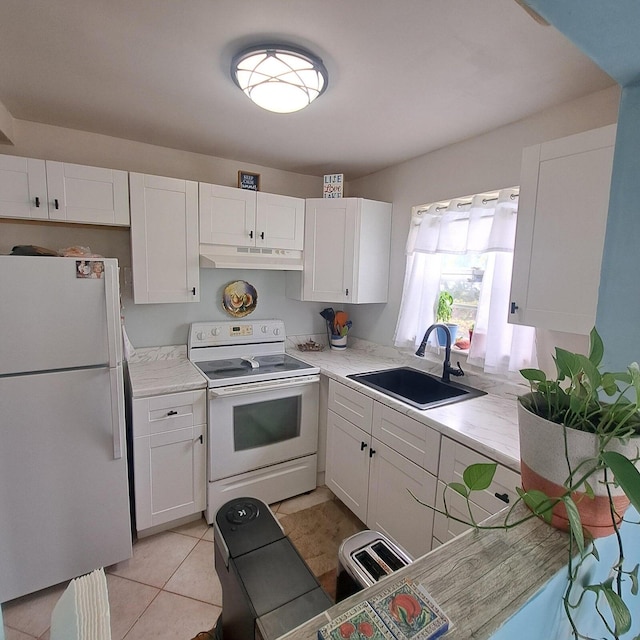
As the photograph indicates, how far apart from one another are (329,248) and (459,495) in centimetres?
179

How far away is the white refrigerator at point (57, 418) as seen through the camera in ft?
4.91

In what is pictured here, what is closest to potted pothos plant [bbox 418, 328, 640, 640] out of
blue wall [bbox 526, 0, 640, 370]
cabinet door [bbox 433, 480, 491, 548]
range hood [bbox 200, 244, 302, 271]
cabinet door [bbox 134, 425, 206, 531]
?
blue wall [bbox 526, 0, 640, 370]

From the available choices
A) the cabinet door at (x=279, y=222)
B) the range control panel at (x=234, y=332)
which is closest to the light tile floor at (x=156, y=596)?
the range control panel at (x=234, y=332)

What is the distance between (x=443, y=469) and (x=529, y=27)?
Result: 1.70 meters

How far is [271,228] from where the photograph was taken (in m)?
2.51

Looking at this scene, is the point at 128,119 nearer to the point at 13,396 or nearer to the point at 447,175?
the point at 13,396

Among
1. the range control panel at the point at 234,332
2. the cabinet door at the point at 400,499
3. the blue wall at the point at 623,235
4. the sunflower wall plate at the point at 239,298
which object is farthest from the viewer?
the sunflower wall plate at the point at 239,298

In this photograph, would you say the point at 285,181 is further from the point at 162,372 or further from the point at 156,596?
the point at 156,596

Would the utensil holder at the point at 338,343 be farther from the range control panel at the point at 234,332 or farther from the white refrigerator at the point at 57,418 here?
the white refrigerator at the point at 57,418

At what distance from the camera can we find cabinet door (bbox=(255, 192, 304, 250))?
2.46 m

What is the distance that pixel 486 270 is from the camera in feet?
6.59

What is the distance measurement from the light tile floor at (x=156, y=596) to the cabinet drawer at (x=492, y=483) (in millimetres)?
1281

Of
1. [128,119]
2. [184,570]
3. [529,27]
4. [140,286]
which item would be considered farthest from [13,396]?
[529,27]

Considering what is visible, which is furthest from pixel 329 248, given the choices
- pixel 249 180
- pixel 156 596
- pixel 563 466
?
pixel 156 596
